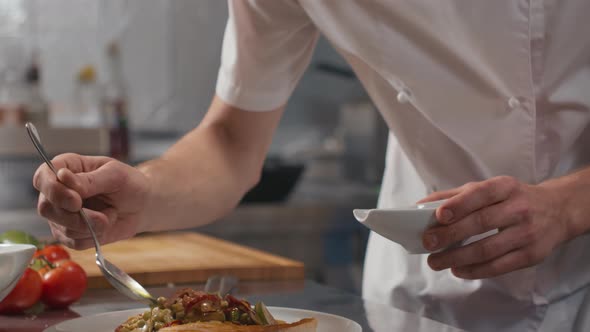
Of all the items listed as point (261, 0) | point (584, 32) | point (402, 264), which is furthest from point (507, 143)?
point (261, 0)

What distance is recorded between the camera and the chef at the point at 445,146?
89 cm

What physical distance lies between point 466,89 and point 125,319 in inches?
21.3

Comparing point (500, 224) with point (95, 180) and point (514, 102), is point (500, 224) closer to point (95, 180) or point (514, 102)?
point (514, 102)

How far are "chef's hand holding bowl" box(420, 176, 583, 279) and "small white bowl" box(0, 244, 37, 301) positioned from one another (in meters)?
0.41

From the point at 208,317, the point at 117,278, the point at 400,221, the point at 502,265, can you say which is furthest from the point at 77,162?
the point at 502,265

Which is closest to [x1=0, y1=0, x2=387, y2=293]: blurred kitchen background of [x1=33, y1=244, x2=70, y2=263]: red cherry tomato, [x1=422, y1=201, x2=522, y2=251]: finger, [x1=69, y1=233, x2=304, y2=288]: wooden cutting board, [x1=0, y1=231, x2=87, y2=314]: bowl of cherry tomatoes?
[x1=69, y1=233, x2=304, y2=288]: wooden cutting board

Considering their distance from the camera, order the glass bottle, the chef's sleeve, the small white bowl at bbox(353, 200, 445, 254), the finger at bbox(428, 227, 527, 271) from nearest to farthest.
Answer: the small white bowl at bbox(353, 200, 445, 254) < the finger at bbox(428, 227, 527, 271) < the chef's sleeve < the glass bottle

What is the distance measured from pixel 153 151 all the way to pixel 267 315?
8.90 ft

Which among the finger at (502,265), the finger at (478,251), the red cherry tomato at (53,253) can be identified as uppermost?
the finger at (478,251)

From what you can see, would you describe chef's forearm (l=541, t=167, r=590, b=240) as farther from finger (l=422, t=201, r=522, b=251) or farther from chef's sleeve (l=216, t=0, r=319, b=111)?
chef's sleeve (l=216, t=0, r=319, b=111)

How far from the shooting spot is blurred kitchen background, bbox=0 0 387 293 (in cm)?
276

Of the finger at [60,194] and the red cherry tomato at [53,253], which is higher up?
the finger at [60,194]

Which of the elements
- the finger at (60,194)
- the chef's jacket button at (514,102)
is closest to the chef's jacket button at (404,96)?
the chef's jacket button at (514,102)

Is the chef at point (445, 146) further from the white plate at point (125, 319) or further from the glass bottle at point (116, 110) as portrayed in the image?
the glass bottle at point (116, 110)
